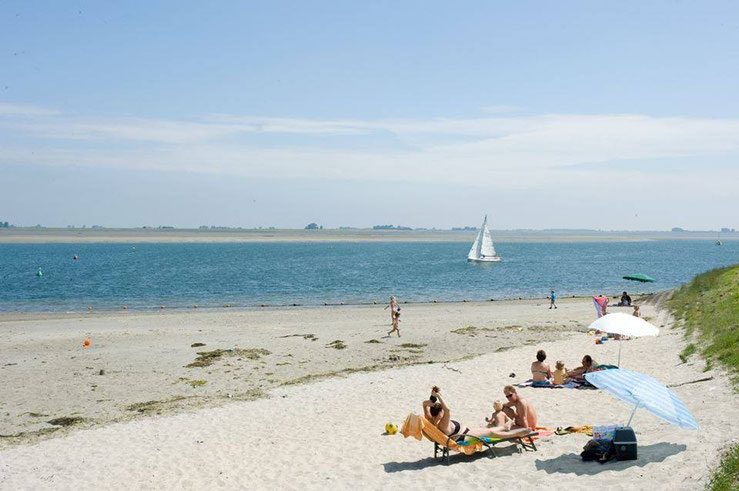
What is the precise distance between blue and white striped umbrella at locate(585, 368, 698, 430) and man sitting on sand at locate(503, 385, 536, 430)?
6.15ft

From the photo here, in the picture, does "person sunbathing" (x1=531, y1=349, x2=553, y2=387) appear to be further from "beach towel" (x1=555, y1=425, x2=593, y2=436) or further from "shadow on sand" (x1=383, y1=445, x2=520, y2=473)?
"shadow on sand" (x1=383, y1=445, x2=520, y2=473)

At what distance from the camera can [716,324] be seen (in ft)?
64.0

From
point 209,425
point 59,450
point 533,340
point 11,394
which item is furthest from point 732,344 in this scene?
point 11,394

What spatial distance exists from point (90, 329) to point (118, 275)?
140 feet

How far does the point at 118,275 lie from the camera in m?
71.5

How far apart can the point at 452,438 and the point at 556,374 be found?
626cm

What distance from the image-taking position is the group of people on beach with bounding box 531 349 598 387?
1647cm

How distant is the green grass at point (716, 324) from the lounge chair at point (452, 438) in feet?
11.9

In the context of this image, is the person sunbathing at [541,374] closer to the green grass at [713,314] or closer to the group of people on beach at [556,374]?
the group of people on beach at [556,374]

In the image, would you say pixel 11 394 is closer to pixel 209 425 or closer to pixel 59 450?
pixel 59 450

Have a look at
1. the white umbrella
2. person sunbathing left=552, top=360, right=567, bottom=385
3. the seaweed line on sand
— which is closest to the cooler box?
the white umbrella

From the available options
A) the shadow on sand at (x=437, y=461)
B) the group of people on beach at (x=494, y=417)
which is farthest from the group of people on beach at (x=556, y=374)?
the shadow on sand at (x=437, y=461)

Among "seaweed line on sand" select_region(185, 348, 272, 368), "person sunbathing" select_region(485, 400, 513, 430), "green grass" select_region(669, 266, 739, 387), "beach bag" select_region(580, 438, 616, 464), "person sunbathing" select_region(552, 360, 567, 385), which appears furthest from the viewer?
"seaweed line on sand" select_region(185, 348, 272, 368)

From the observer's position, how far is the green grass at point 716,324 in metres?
8.35
